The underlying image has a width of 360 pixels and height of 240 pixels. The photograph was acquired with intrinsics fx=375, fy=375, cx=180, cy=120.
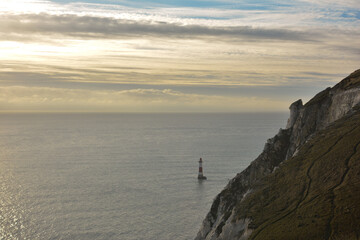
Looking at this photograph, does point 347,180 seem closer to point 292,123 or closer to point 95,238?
point 292,123

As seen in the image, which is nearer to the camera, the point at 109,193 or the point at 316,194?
the point at 316,194

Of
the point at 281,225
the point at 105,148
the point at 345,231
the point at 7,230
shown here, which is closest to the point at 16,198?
the point at 7,230

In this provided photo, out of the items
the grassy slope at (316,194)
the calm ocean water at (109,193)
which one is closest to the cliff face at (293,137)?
the grassy slope at (316,194)

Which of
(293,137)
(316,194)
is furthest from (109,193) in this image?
(316,194)

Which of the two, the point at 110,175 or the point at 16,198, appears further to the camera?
the point at 110,175

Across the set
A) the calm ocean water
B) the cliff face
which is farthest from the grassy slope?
the calm ocean water

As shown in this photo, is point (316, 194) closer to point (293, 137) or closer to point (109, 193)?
point (293, 137)

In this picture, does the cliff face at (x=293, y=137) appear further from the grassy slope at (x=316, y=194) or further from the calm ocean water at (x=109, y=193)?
the calm ocean water at (x=109, y=193)

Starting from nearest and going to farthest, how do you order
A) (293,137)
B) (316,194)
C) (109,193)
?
(316,194), (293,137), (109,193)
